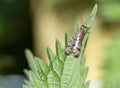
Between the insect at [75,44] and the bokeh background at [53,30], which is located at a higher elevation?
the bokeh background at [53,30]

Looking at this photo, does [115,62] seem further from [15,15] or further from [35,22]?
[15,15]

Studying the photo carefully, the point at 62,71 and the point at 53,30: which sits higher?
the point at 53,30

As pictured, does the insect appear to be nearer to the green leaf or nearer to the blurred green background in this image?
the green leaf

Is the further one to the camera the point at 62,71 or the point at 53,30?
the point at 53,30

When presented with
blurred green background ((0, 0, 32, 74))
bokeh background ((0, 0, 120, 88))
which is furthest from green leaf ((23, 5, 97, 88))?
blurred green background ((0, 0, 32, 74))

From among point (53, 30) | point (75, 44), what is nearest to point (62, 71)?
point (75, 44)

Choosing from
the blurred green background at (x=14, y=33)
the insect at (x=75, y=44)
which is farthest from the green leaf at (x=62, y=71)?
the blurred green background at (x=14, y=33)

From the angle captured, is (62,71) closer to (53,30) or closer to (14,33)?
(53,30)

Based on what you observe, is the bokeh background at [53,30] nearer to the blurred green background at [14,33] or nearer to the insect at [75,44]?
the blurred green background at [14,33]

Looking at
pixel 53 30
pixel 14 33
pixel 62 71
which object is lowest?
pixel 62 71
